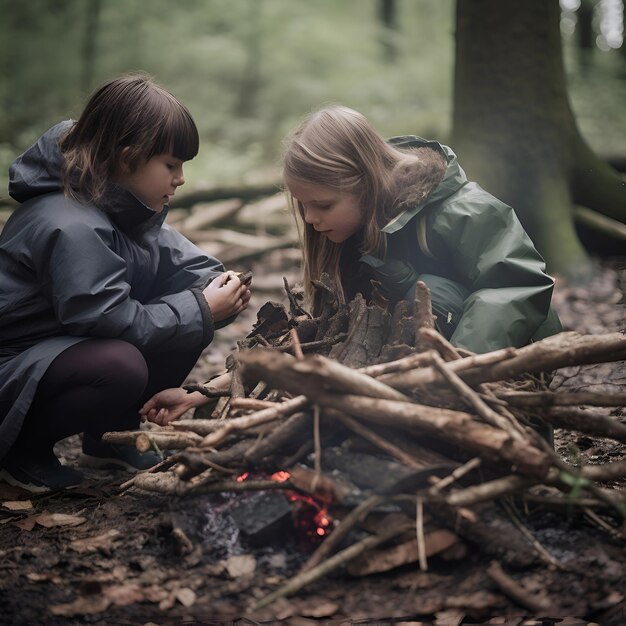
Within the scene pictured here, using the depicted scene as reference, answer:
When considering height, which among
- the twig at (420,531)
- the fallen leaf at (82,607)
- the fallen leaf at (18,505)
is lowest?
the fallen leaf at (18,505)

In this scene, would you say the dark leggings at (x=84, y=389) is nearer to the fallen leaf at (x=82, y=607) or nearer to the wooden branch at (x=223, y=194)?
the fallen leaf at (x=82, y=607)

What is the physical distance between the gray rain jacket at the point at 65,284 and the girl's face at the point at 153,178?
50mm

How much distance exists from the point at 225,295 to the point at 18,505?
119 cm

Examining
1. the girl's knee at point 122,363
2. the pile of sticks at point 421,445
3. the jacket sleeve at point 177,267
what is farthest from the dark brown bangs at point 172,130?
the pile of sticks at point 421,445

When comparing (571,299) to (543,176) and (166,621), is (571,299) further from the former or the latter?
(166,621)

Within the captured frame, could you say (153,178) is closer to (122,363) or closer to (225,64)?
(122,363)

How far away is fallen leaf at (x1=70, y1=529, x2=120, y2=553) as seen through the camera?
2371 mm

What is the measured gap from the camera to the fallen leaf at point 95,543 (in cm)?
237

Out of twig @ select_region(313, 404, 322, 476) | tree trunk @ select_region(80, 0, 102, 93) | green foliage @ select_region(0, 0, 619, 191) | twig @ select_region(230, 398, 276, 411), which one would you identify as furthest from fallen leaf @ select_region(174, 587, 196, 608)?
tree trunk @ select_region(80, 0, 102, 93)

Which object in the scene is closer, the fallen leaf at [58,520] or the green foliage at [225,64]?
the fallen leaf at [58,520]

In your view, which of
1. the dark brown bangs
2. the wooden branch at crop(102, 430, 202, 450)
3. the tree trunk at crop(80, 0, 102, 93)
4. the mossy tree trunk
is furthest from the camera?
the tree trunk at crop(80, 0, 102, 93)

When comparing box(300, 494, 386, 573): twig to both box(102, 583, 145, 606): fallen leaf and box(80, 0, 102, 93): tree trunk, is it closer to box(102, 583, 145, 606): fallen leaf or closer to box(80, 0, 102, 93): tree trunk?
box(102, 583, 145, 606): fallen leaf

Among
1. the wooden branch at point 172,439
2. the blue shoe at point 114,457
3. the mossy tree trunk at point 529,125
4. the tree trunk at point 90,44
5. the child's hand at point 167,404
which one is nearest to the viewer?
the wooden branch at point 172,439

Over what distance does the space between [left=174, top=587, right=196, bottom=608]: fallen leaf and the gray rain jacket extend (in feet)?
3.54
